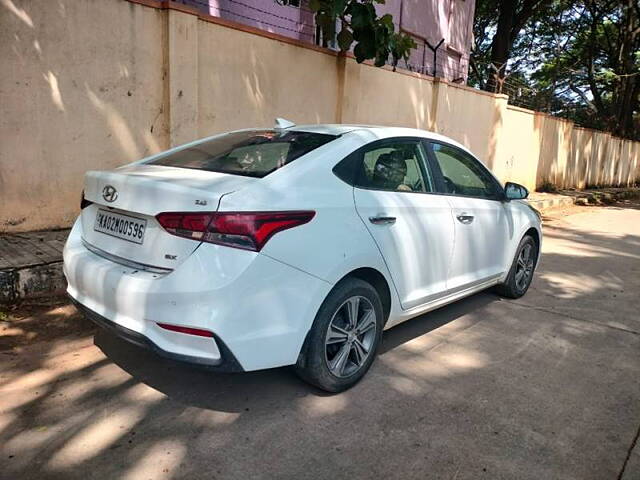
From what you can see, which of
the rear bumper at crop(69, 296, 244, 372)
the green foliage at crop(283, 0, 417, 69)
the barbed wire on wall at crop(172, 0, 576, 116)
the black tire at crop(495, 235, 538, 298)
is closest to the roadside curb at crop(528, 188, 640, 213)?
the barbed wire on wall at crop(172, 0, 576, 116)

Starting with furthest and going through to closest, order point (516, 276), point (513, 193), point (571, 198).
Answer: point (571, 198), point (516, 276), point (513, 193)

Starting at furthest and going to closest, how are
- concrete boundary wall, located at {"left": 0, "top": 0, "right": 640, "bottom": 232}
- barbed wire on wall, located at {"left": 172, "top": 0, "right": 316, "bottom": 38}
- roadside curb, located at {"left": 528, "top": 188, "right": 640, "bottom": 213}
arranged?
roadside curb, located at {"left": 528, "top": 188, "right": 640, "bottom": 213}
barbed wire on wall, located at {"left": 172, "top": 0, "right": 316, "bottom": 38}
concrete boundary wall, located at {"left": 0, "top": 0, "right": 640, "bottom": 232}

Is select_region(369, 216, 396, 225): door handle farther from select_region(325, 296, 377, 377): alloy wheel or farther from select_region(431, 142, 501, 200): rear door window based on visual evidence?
select_region(431, 142, 501, 200): rear door window

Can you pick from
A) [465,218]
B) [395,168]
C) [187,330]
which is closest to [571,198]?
[465,218]

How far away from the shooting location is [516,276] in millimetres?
5141

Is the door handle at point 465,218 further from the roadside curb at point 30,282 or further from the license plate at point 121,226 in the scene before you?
the roadside curb at point 30,282

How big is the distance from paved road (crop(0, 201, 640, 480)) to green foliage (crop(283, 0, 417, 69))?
4115 mm

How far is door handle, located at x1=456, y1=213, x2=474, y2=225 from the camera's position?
4051 millimetres

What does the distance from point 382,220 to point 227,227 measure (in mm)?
1077

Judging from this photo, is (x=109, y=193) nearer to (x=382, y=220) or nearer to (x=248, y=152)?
(x=248, y=152)

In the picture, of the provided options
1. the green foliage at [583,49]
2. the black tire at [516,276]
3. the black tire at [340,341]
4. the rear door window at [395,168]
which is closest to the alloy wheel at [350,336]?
the black tire at [340,341]

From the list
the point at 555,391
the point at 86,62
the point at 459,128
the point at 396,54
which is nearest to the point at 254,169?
the point at 555,391

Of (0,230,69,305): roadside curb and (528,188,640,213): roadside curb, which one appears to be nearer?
(0,230,69,305): roadside curb

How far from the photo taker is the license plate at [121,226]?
9.30ft
